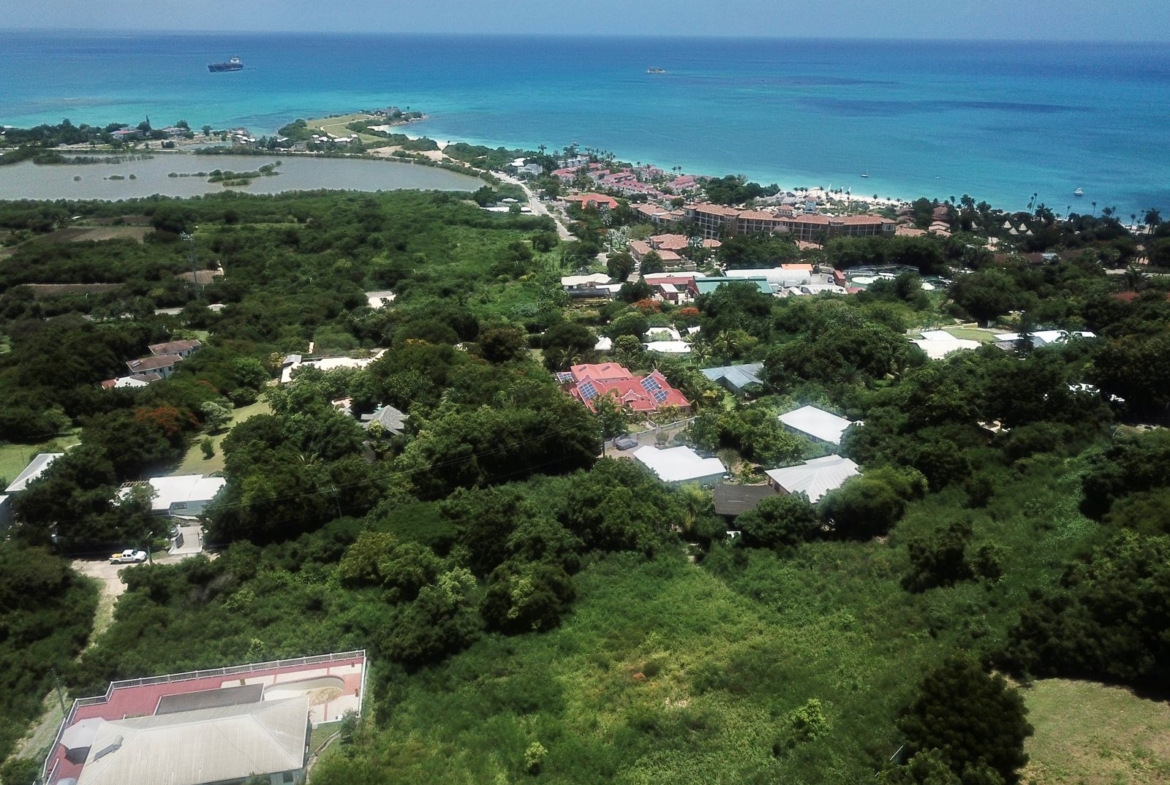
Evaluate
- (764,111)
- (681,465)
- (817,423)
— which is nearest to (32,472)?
(681,465)

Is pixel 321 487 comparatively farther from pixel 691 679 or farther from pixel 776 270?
pixel 776 270

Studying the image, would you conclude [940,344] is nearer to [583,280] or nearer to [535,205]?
[583,280]

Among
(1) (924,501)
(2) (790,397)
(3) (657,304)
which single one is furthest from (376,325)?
(1) (924,501)

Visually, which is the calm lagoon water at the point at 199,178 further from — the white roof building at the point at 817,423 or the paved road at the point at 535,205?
the white roof building at the point at 817,423

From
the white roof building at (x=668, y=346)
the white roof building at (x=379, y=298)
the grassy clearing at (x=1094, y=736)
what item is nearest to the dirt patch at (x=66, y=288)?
the white roof building at (x=379, y=298)

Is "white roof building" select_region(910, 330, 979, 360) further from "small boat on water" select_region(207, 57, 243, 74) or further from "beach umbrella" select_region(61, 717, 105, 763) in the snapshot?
"small boat on water" select_region(207, 57, 243, 74)

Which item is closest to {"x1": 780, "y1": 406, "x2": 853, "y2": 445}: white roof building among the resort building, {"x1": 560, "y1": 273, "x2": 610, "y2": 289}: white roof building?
the resort building
